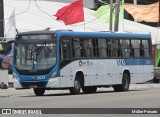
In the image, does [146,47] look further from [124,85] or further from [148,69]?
[124,85]

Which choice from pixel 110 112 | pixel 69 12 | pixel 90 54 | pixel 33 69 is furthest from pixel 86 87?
pixel 110 112

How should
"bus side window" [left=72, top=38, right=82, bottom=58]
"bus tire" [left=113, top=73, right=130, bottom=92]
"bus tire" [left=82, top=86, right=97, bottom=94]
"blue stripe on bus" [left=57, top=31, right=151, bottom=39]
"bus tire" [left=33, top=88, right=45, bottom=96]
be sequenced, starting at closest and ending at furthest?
"blue stripe on bus" [left=57, top=31, right=151, bottom=39], "bus side window" [left=72, top=38, right=82, bottom=58], "bus tire" [left=33, top=88, right=45, bottom=96], "bus tire" [left=82, top=86, right=97, bottom=94], "bus tire" [left=113, top=73, right=130, bottom=92]

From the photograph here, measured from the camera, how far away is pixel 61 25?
4297 centimetres

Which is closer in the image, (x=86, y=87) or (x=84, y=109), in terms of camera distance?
(x=84, y=109)

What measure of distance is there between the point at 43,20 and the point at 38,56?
1392cm

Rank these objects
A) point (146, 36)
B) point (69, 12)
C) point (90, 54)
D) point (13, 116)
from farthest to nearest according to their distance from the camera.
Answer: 1. point (69, 12)
2. point (146, 36)
3. point (90, 54)
4. point (13, 116)

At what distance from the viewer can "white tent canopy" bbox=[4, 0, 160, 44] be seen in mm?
40750

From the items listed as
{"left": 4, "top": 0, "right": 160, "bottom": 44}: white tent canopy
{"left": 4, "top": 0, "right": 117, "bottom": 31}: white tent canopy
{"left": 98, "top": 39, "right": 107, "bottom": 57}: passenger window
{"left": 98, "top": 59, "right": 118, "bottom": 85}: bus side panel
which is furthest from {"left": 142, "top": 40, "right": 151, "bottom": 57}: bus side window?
{"left": 4, "top": 0, "right": 117, "bottom": 31}: white tent canopy

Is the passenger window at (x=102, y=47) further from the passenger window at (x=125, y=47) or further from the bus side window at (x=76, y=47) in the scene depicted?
the bus side window at (x=76, y=47)

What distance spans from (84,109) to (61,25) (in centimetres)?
2348

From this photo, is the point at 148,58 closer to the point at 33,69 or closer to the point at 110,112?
the point at 33,69

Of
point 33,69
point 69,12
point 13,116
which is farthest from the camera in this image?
point 69,12

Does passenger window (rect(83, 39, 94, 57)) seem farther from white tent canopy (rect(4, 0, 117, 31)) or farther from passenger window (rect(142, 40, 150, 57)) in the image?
white tent canopy (rect(4, 0, 117, 31))

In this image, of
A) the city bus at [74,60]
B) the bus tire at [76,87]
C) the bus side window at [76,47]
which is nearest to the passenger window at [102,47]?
the city bus at [74,60]
